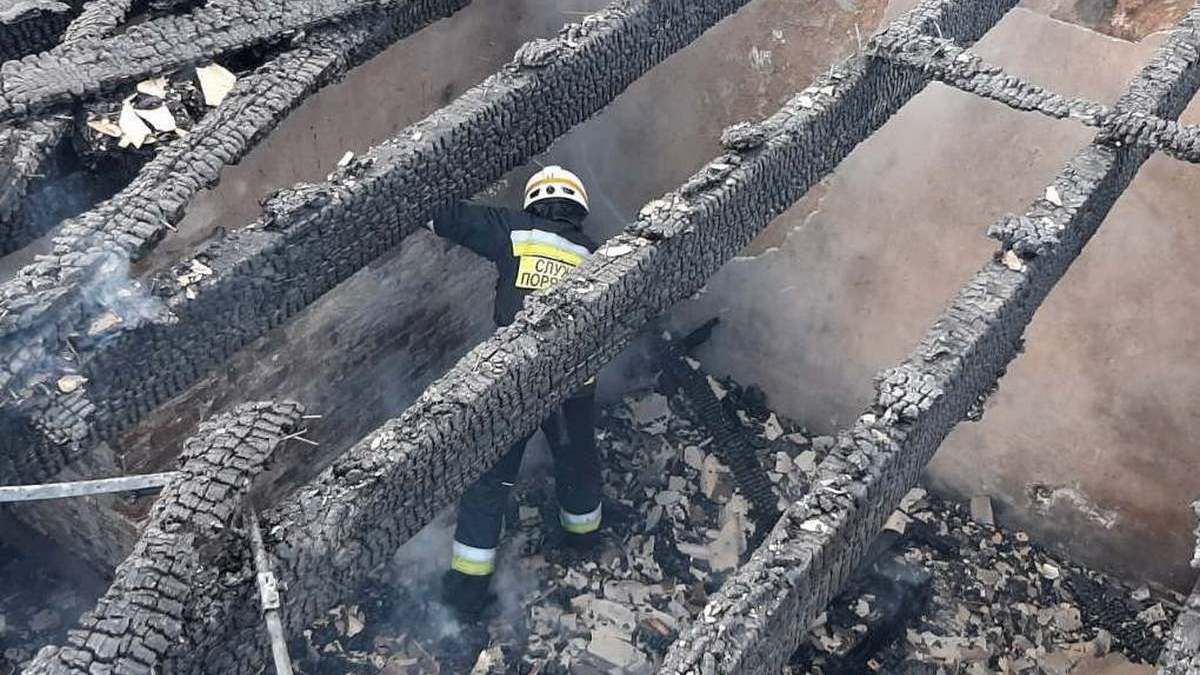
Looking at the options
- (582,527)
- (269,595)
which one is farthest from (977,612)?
(269,595)

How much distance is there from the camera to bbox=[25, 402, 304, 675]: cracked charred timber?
110 inches

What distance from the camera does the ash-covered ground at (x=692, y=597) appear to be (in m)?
5.94

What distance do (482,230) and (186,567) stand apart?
10.2 feet

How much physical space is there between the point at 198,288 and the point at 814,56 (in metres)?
4.03

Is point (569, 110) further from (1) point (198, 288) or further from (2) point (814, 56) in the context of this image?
(2) point (814, 56)

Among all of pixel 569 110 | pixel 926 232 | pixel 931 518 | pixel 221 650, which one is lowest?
pixel 931 518

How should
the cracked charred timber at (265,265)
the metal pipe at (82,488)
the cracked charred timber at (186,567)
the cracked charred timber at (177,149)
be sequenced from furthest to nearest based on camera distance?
1. the cracked charred timber at (177,149)
2. the cracked charred timber at (265,265)
3. the metal pipe at (82,488)
4. the cracked charred timber at (186,567)

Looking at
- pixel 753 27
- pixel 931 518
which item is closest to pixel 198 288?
pixel 753 27

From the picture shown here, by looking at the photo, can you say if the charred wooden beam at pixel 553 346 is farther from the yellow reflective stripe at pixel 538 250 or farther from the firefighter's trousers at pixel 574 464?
the firefighter's trousers at pixel 574 464

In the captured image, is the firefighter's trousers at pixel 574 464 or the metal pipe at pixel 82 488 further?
the firefighter's trousers at pixel 574 464

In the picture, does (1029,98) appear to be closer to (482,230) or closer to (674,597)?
(482,230)

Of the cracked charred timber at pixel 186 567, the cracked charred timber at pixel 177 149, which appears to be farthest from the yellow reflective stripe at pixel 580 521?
the cracked charred timber at pixel 186 567

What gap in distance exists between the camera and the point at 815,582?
11.4ft

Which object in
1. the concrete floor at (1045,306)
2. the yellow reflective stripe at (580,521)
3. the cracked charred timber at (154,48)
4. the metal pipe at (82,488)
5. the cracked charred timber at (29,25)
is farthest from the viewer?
the yellow reflective stripe at (580,521)
